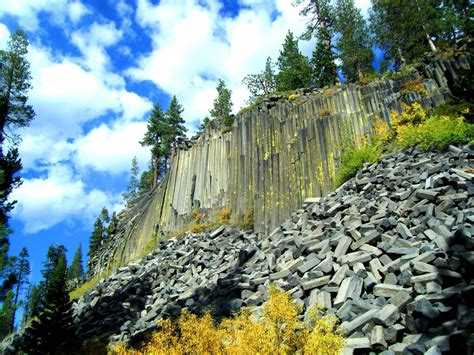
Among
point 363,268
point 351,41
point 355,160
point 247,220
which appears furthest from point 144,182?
point 363,268

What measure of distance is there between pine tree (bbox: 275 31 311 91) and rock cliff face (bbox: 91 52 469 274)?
12.7m

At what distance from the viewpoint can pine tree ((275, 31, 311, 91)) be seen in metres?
31.9

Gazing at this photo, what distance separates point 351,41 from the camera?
107 feet

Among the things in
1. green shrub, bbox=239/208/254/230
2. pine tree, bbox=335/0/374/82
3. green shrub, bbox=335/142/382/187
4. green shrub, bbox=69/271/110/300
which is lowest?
green shrub, bbox=69/271/110/300

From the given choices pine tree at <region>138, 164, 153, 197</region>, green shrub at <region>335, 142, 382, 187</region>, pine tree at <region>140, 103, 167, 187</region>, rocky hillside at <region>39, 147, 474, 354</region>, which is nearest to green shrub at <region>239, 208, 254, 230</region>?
rocky hillside at <region>39, 147, 474, 354</region>

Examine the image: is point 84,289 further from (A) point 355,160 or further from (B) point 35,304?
(A) point 355,160

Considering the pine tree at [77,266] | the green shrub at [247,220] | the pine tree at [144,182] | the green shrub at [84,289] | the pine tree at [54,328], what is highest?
the pine tree at [144,182]

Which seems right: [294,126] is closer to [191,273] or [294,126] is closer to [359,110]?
[359,110]

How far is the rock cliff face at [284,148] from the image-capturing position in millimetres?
15023

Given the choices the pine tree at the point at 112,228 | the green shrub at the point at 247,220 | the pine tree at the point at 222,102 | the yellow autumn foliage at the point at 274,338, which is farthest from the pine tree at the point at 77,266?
the yellow autumn foliage at the point at 274,338

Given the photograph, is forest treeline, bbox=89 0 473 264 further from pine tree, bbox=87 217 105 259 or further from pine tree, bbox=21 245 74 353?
pine tree, bbox=87 217 105 259

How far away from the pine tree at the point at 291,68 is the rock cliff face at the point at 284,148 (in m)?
12.7

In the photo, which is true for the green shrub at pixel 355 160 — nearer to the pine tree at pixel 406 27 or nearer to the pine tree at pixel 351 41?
→ the pine tree at pixel 351 41

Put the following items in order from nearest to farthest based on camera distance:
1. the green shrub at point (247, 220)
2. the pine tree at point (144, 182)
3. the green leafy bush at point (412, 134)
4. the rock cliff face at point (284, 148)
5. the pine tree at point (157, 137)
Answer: the green leafy bush at point (412, 134), the rock cliff face at point (284, 148), the green shrub at point (247, 220), the pine tree at point (157, 137), the pine tree at point (144, 182)
